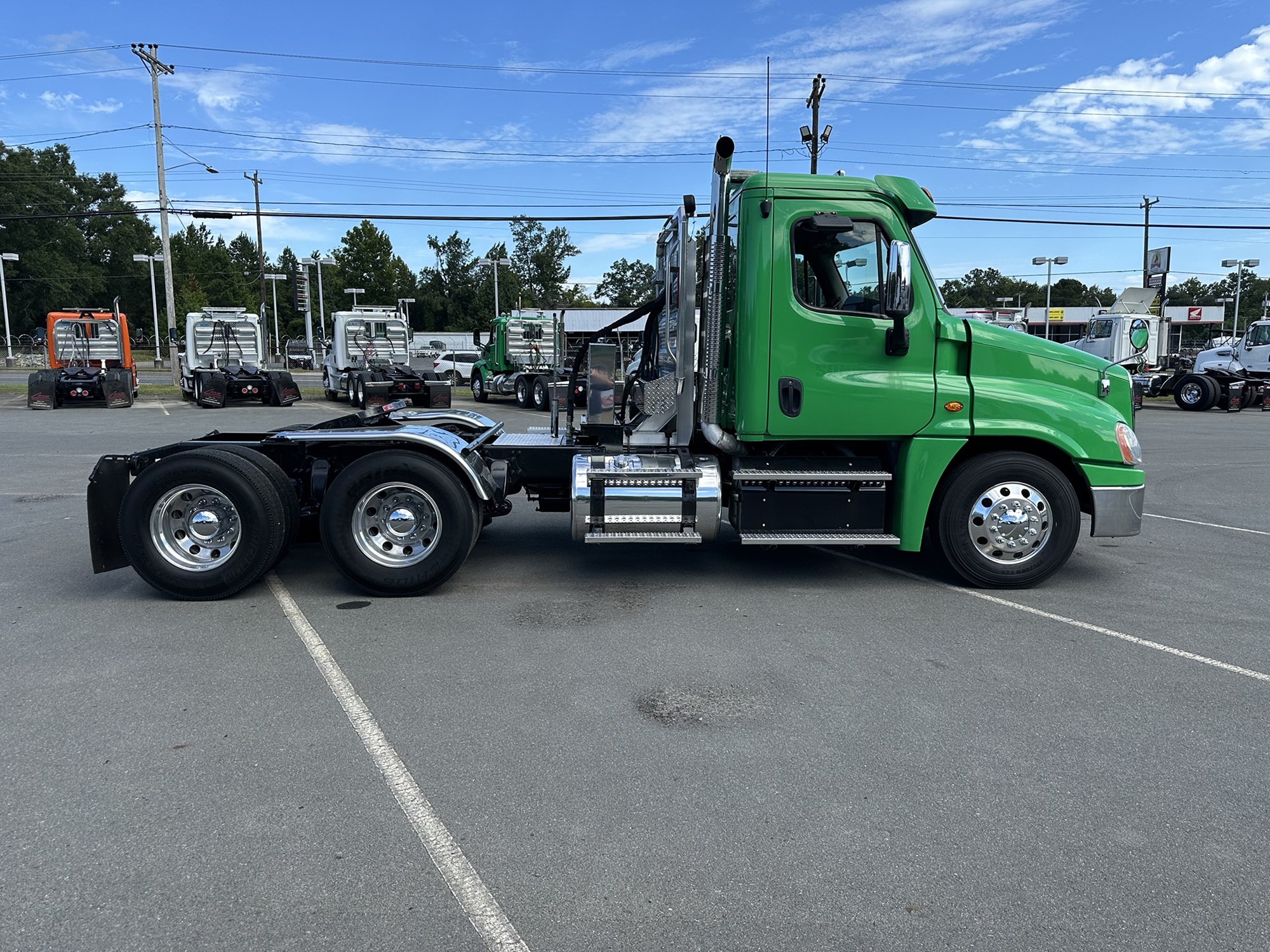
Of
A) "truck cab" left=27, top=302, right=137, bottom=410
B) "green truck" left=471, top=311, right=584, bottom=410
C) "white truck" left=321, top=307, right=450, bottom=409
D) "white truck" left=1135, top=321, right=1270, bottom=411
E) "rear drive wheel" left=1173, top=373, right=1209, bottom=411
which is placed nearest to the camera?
"truck cab" left=27, top=302, right=137, bottom=410

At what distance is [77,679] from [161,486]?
5.59 feet

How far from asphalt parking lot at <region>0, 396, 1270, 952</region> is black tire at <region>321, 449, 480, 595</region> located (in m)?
0.22

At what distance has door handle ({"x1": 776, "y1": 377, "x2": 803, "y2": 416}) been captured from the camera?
243 inches

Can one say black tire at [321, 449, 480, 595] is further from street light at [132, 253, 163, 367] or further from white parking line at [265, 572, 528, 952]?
street light at [132, 253, 163, 367]

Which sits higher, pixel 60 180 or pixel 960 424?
pixel 60 180

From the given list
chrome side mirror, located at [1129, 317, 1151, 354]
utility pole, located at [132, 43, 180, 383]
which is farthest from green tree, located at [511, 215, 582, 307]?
chrome side mirror, located at [1129, 317, 1151, 354]

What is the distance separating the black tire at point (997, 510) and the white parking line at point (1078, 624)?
163 mm

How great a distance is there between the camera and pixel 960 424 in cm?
617

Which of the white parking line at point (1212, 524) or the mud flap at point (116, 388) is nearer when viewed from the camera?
the white parking line at point (1212, 524)

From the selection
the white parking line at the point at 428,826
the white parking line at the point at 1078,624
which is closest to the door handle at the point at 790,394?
the white parking line at the point at 1078,624

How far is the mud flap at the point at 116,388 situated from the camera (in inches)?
963

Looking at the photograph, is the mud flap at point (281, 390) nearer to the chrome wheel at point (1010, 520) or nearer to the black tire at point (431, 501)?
the black tire at point (431, 501)

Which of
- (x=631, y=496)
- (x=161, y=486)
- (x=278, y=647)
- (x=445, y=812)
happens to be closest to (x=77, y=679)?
(x=278, y=647)

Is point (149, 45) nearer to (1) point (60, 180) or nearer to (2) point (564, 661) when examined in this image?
(2) point (564, 661)
